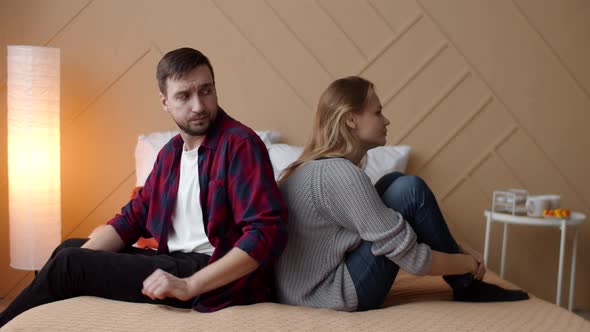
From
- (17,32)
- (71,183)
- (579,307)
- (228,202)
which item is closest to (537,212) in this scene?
(579,307)

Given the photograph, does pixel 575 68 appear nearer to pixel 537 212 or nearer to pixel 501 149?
pixel 501 149

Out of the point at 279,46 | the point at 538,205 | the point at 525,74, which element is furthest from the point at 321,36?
the point at 538,205

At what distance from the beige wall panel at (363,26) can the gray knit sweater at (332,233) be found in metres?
1.50

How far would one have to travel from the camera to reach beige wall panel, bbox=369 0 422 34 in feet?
10.8

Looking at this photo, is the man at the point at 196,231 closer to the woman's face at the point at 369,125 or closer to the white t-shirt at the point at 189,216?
the white t-shirt at the point at 189,216

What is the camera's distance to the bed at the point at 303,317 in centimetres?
163

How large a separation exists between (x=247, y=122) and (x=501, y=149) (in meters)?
1.20

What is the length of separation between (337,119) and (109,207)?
1674 mm

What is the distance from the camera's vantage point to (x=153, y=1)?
3.25 m

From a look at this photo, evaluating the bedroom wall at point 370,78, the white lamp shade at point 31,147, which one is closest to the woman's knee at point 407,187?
the bedroom wall at point 370,78

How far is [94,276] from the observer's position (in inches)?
71.0

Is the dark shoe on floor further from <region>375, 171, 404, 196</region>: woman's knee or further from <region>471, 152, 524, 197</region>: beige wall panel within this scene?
<region>471, 152, 524, 197</region>: beige wall panel

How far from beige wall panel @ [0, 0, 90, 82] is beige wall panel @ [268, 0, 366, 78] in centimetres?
93

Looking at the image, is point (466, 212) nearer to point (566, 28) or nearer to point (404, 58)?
point (404, 58)
